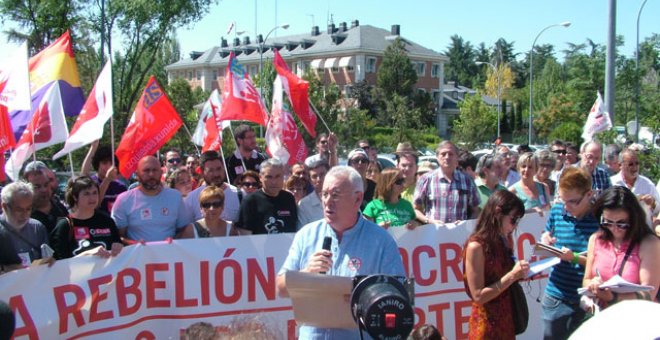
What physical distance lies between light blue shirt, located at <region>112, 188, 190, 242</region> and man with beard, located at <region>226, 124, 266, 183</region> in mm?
2518

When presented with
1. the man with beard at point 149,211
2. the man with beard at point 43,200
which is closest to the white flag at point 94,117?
the man with beard at point 43,200

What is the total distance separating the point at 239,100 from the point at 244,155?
4.32ft

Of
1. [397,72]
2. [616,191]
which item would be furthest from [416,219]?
[397,72]

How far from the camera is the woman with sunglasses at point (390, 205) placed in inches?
245

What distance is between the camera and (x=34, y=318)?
4.93 meters

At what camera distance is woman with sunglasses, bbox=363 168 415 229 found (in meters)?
6.23

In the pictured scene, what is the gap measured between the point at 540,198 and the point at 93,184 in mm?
4397

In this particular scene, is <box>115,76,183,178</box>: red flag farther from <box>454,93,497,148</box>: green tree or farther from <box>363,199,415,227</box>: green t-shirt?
<box>454,93,497,148</box>: green tree

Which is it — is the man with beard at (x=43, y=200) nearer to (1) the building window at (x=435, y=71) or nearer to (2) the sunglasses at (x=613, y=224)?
(2) the sunglasses at (x=613, y=224)

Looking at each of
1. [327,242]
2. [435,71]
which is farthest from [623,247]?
[435,71]

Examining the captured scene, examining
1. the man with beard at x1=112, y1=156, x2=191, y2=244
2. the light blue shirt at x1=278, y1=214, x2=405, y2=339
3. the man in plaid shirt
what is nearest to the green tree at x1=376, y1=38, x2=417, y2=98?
the man in plaid shirt

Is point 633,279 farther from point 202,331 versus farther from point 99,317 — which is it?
point 99,317

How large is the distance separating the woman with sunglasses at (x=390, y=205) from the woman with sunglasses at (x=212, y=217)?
1279 mm

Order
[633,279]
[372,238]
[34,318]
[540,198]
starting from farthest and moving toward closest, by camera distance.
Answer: [540,198]
[34,318]
[633,279]
[372,238]
